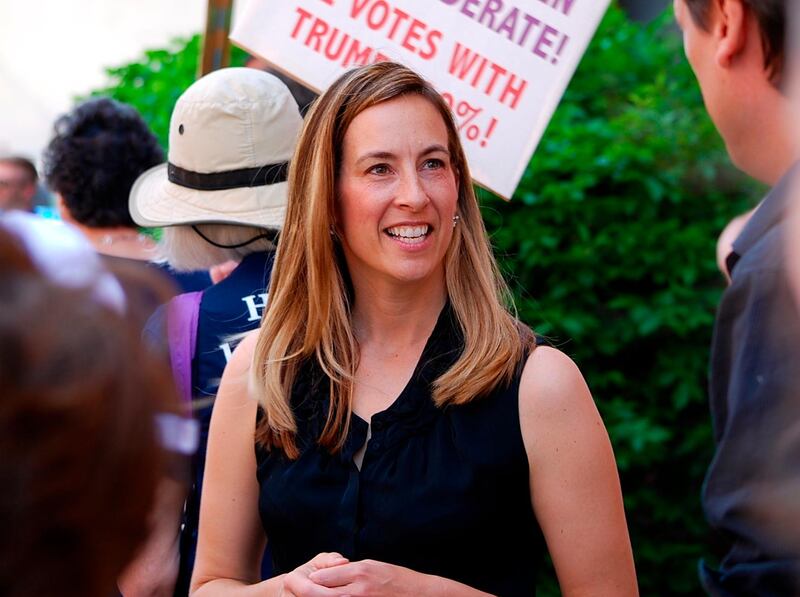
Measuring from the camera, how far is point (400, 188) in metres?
2.63

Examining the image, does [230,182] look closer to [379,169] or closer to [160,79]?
[379,169]

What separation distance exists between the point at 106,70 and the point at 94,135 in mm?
1659

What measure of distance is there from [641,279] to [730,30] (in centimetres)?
279

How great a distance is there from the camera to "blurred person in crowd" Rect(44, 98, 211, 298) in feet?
13.4

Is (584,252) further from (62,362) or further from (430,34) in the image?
(62,362)

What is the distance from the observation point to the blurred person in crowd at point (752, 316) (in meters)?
1.60

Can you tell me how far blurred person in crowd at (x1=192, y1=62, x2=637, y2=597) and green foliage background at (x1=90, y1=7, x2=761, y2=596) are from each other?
1.68m

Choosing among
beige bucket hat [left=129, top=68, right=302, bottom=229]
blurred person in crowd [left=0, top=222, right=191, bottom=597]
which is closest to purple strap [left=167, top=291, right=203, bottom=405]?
beige bucket hat [left=129, top=68, right=302, bottom=229]

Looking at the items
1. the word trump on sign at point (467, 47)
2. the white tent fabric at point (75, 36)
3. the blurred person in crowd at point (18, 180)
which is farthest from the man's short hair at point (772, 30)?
the white tent fabric at point (75, 36)

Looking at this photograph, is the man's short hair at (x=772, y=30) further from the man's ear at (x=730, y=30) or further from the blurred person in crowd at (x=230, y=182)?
the blurred person in crowd at (x=230, y=182)

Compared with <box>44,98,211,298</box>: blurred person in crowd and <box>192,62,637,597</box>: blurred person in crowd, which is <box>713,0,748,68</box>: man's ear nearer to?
<box>192,62,637,597</box>: blurred person in crowd

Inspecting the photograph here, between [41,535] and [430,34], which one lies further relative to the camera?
[430,34]

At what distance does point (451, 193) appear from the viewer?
8.80ft

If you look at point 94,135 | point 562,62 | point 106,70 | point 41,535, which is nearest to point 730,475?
point 41,535
